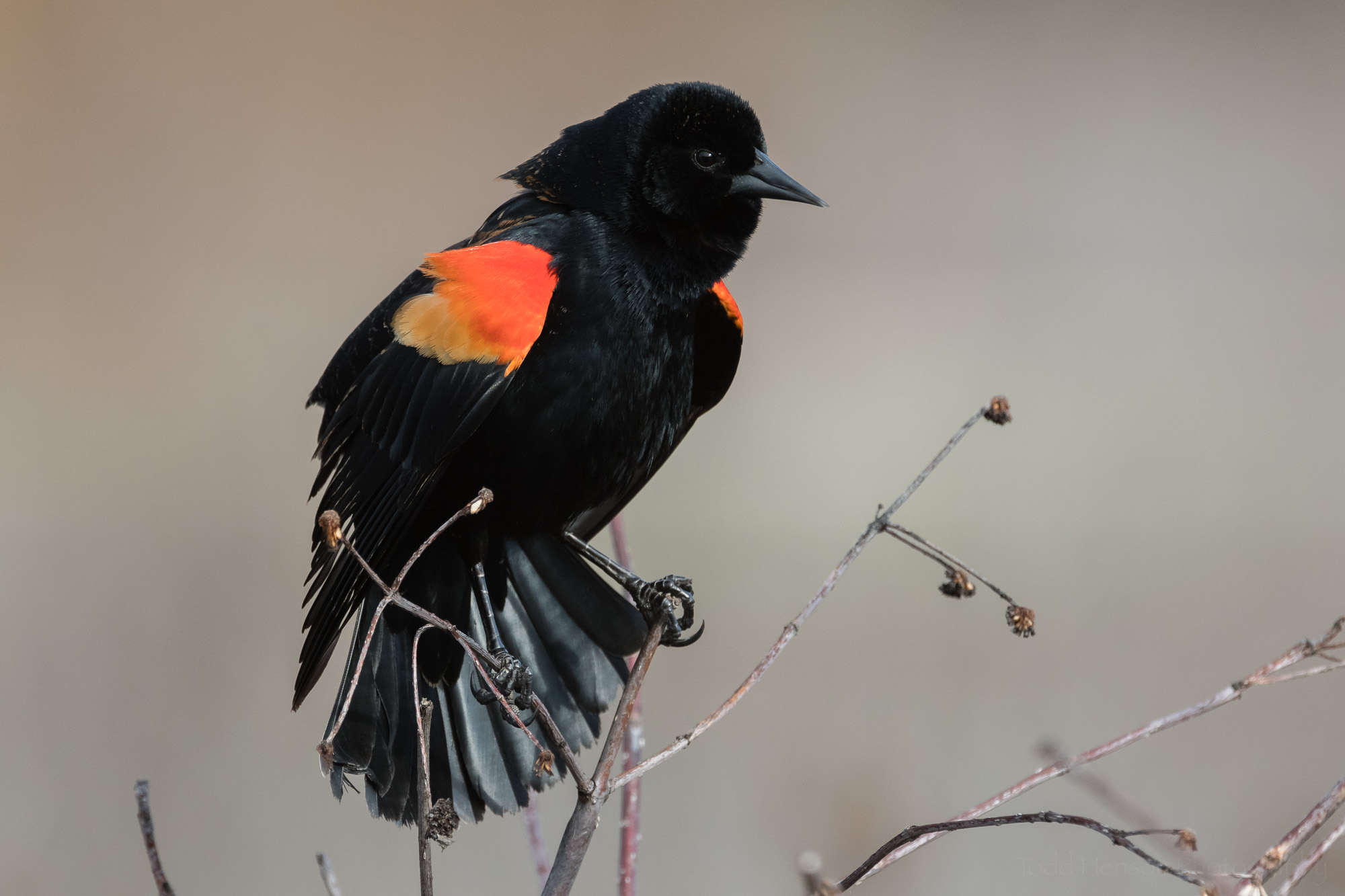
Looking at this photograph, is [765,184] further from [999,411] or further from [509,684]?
[509,684]

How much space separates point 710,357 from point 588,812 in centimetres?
72

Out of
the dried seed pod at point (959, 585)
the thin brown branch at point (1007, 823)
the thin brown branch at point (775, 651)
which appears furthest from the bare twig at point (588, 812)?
the dried seed pod at point (959, 585)

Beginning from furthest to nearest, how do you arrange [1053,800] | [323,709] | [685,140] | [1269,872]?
[323,709]
[1053,800]
[685,140]
[1269,872]

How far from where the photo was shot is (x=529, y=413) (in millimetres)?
1111

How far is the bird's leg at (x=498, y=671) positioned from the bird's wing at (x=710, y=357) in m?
0.18

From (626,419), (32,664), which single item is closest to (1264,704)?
(626,419)

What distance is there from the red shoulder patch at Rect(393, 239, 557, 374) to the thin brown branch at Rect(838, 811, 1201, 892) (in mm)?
631

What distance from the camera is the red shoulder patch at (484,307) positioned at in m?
1.07

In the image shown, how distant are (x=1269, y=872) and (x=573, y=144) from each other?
1040mm

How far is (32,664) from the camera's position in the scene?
7.44 feet

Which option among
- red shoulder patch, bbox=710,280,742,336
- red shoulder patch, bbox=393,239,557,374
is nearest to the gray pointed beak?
red shoulder patch, bbox=710,280,742,336

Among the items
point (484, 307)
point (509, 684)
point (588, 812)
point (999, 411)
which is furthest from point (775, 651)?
point (484, 307)

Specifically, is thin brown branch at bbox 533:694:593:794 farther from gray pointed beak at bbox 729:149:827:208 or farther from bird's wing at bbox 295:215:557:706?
gray pointed beak at bbox 729:149:827:208

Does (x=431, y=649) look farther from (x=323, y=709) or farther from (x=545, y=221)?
(x=323, y=709)
